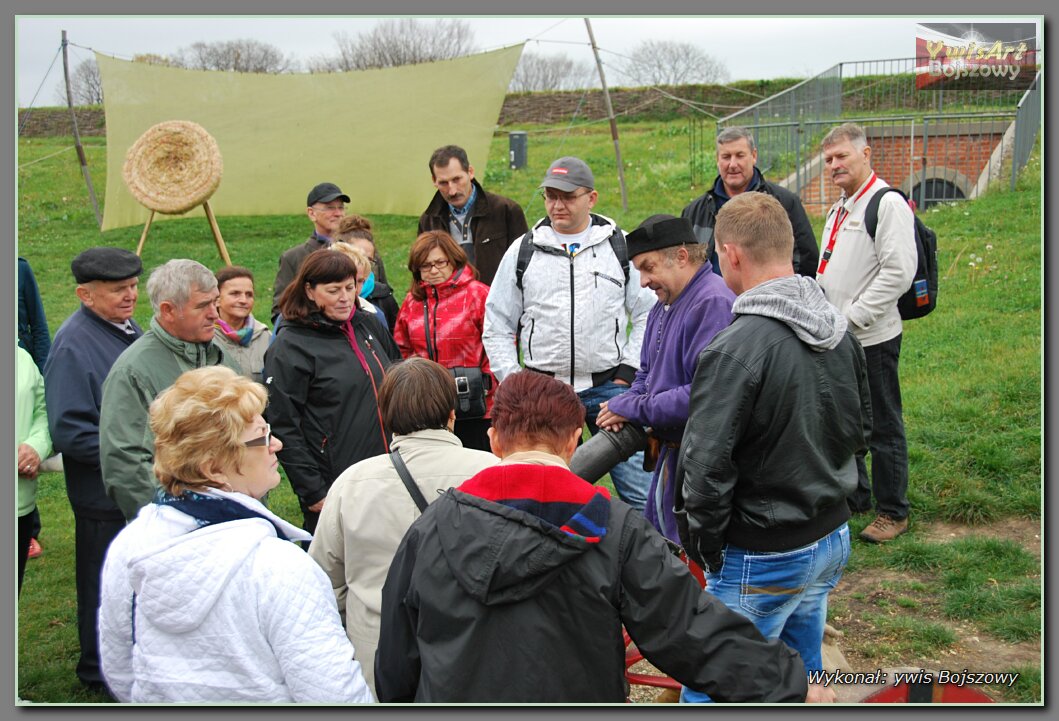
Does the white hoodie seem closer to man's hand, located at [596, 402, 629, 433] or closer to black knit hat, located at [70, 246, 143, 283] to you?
man's hand, located at [596, 402, 629, 433]

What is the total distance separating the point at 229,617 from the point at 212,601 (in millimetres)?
54

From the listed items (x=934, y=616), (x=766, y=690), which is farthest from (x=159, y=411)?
(x=934, y=616)

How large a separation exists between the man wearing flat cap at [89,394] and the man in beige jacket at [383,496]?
143 cm

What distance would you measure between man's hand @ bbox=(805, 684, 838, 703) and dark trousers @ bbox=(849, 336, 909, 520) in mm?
2481

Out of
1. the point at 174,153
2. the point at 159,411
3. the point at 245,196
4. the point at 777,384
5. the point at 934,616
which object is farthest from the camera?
the point at 245,196

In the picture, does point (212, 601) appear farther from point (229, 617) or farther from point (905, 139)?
point (905, 139)

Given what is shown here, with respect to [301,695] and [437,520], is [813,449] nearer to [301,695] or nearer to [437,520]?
[437,520]

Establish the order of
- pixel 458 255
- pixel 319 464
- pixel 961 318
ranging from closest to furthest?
pixel 319 464 → pixel 458 255 → pixel 961 318

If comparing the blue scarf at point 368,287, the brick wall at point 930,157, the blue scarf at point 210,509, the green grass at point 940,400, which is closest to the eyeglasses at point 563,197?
the blue scarf at point 368,287

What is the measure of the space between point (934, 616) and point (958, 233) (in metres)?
7.63

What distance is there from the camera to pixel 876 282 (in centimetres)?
476

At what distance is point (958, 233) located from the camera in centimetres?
1083

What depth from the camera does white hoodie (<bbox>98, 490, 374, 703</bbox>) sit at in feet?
6.73

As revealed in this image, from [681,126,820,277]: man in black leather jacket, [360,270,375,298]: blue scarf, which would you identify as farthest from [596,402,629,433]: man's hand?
[360,270,375,298]: blue scarf
